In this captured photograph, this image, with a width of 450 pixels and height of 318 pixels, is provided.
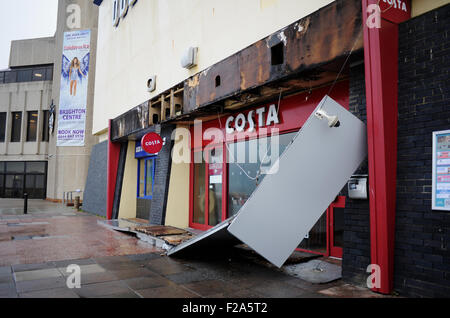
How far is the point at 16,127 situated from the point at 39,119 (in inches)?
101

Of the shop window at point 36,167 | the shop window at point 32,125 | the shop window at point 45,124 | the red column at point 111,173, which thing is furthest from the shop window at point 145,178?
the shop window at point 32,125

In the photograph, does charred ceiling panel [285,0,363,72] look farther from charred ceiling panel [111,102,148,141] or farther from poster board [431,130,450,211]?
charred ceiling panel [111,102,148,141]

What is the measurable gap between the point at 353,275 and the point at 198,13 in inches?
301

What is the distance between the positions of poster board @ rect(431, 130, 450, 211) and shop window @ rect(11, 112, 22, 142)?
1301 inches

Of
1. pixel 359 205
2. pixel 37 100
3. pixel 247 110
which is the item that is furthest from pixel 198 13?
pixel 37 100

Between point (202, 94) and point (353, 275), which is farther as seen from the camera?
point (202, 94)

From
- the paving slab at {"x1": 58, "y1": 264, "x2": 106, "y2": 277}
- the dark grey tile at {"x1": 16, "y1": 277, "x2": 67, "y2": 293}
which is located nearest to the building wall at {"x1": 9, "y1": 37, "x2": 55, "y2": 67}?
the paving slab at {"x1": 58, "y1": 264, "x2": 106, "y2": 277}

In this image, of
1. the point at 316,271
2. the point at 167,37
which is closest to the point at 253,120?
the point at 316,271

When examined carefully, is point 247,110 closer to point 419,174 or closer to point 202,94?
point 202,94

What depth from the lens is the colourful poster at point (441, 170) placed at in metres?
4.11

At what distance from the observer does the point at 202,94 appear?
28.2 ft

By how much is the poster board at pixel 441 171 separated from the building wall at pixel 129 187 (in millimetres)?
12093
